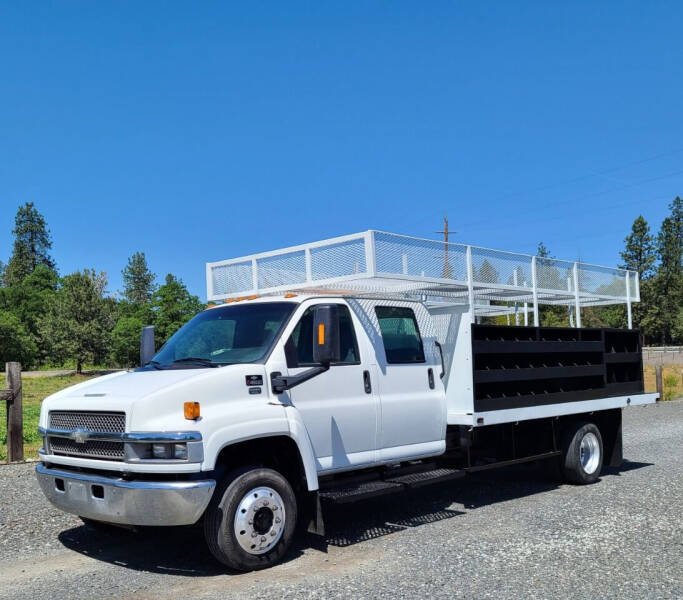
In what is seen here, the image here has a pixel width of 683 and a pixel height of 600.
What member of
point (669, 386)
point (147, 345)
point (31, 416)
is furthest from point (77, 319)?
point (147, 345)

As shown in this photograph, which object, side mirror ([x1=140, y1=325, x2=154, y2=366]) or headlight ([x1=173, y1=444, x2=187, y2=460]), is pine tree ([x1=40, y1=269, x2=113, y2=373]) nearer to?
side mirror ([x1=140, y1=325, x2=154, y2=366])

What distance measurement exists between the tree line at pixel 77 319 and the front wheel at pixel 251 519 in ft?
158

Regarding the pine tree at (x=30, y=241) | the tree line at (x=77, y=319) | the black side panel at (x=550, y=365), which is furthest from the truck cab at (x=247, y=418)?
the pine tree at (x=30, y=241)

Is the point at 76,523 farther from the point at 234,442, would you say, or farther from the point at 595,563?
the point at 595,563

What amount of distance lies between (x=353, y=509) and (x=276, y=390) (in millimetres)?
2889

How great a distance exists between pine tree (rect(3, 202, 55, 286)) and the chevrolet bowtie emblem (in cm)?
10793

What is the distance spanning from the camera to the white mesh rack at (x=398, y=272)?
7.17m

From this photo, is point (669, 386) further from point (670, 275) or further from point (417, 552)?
point (670, 275)

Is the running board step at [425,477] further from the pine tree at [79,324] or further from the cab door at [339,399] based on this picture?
the pine tree at [79,324]

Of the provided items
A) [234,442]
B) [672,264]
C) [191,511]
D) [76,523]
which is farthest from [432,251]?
[672,264]

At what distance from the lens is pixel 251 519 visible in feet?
18.0

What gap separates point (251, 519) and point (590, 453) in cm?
561

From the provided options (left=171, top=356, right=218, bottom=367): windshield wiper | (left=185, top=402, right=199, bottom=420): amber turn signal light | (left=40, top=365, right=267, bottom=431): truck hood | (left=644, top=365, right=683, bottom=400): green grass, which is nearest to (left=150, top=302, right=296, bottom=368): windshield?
(left=171, top=356, right=218, bottom=367): windshield wiper

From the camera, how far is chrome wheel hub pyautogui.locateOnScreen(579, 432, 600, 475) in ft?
30.8
